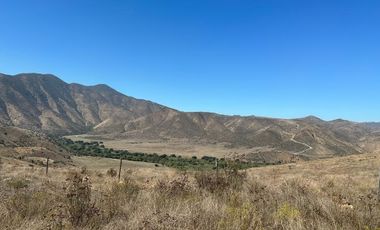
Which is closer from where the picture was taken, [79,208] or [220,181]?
[79,208]

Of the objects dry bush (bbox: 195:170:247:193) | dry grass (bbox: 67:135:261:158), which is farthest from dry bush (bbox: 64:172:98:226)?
dry grass (bbox: 67:135:261:158)

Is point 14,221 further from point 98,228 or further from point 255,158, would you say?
point 255,158

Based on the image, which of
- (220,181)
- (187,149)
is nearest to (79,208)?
(220,181)

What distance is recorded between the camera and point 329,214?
804 centimetres

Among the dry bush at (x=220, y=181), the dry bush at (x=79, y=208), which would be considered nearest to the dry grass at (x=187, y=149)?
the dry bush at (x=220, y=181)

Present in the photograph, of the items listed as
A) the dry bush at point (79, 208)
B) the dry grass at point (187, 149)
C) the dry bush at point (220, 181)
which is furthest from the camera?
the dry grass at point (187, 149)

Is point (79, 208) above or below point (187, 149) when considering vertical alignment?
above

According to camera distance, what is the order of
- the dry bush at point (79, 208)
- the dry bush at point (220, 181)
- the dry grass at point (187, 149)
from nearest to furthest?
the dry bush at point (79, 208)
the dry bush at point (220, 181)
the dry grass at point (187, 149)

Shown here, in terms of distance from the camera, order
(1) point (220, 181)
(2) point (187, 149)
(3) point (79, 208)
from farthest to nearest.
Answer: (2) point (187, 149) → (1) point (220, 181) → (3) point (79, 208)

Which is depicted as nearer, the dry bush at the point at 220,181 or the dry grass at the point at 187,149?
the dry bush at the point at 220,181

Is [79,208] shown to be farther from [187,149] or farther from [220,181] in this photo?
[187,149]

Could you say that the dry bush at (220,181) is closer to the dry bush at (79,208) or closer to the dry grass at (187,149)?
the dry bush at (79,208)

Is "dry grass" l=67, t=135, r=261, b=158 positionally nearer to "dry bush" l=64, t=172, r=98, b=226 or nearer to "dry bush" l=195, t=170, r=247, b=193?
"dry bush" l=195, t=170, r=247, b=193

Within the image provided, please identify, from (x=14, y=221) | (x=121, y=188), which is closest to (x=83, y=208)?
(x=14, y=221)
